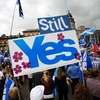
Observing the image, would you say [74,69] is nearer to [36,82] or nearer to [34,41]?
[36,82]

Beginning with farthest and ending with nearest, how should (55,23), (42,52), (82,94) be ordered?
(55,23) → (42,52) → (82,94)

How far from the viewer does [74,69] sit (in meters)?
8.59

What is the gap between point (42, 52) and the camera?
187 inches

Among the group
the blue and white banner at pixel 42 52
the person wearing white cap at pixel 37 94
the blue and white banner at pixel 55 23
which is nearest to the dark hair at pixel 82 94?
the person wearing white cap at pixel 37 94

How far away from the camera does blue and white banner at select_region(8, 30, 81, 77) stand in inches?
180

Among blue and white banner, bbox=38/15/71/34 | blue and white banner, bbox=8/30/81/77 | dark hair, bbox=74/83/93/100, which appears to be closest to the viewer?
dark hair, bbox=74/83/93/100

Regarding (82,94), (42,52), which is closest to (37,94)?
(82,94)

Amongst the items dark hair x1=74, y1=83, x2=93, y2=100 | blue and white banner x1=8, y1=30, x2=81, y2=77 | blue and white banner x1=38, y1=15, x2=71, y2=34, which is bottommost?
dark hair x1=74, y1=83, x2=93, y2=100

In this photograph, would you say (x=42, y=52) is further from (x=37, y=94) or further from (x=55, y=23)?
(x=55, y=23)

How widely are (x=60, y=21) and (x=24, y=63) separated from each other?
5.83 feet

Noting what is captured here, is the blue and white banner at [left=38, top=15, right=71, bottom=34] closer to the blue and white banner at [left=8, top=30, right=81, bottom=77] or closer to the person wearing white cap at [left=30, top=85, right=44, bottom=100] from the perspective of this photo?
the blue and white banner at [left=8, top=30, right=81, bottom=77]

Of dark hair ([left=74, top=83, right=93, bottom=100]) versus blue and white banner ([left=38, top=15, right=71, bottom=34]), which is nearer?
dark hair ([left=74, top=83, right=93, bottom=100])

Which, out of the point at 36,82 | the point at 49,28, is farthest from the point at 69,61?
the point at 36,82

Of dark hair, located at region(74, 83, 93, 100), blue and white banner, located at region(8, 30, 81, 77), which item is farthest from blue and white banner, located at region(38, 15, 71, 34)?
dark hair, located at region(74, 83, 93, 100)
